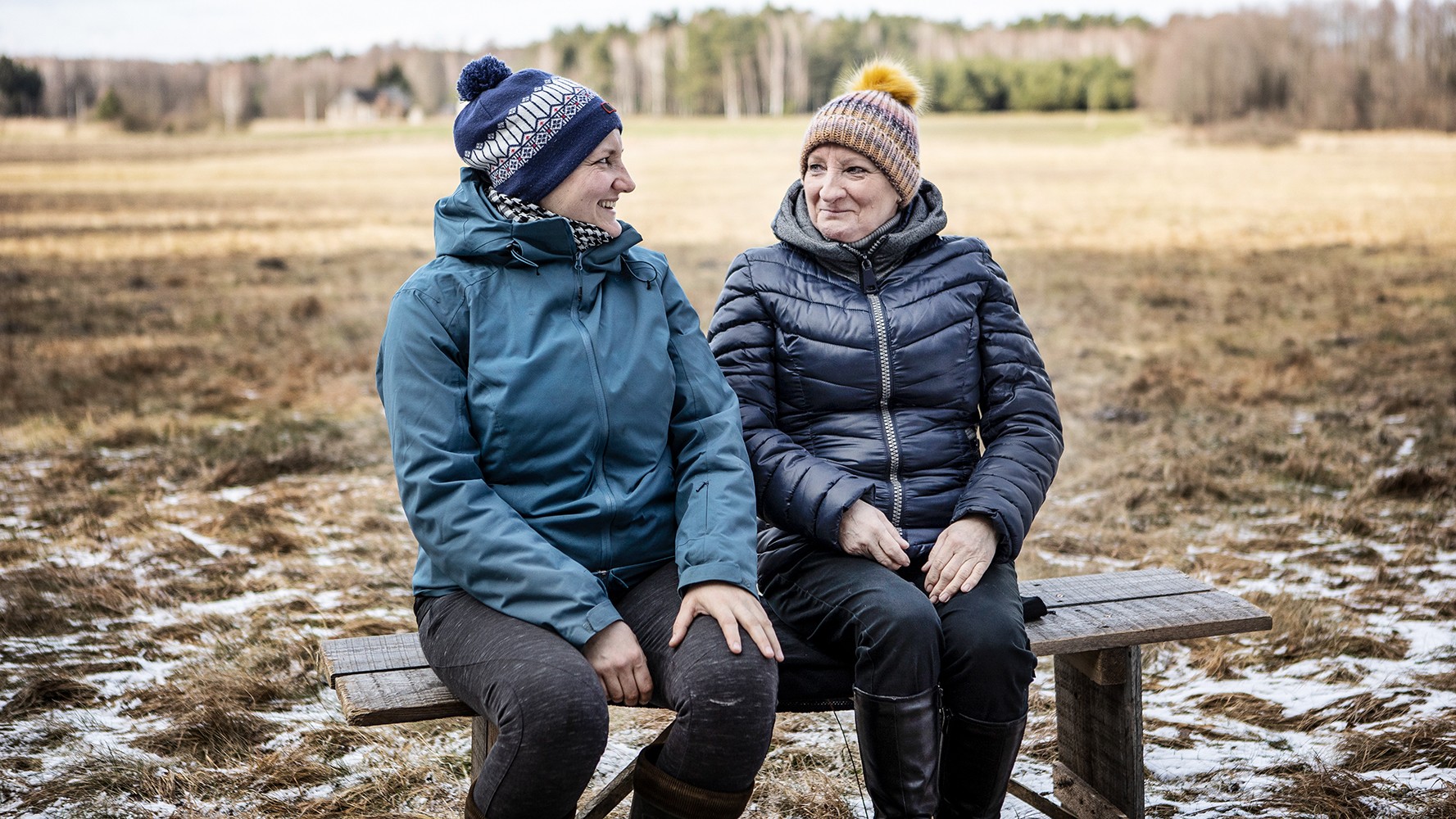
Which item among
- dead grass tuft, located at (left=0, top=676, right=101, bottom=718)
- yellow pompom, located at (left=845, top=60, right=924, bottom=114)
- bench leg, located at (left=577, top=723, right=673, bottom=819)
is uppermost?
yellow pompom, located at (left=845, top=60, right=924, bottom=114)

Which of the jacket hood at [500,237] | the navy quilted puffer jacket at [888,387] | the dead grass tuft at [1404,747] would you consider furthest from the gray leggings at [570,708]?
the dead grass tuft at [1404,747]

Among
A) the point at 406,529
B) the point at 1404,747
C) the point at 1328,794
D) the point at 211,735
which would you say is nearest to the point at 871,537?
the point at 1328,794

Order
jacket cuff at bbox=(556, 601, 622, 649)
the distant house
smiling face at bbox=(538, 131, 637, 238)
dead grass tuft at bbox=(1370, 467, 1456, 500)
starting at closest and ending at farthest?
jacket cuff at bbox=(556, 601, 622, 649) < smiling face at bbox=(538, 131, 637, 238) < dead grass tuft at bbox=(1370, 467, 1456, 500) < the distant house

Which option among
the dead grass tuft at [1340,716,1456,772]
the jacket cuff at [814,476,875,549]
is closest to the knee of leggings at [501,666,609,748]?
the jacket cuff at [814,476,875,549]

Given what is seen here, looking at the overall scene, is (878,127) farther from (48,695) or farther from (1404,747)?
(48,695)

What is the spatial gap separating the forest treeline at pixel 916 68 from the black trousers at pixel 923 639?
14.8m

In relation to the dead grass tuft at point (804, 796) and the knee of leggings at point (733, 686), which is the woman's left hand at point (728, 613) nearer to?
the knee of leggings at point (733, 686)

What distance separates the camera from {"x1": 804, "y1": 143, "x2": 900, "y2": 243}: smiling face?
2.79 metres

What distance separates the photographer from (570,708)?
2.00 meters

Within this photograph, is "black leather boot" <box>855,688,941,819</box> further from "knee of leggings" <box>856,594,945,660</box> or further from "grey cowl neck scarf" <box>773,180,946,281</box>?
"grey cowl neck scarf" <box>773,180,946,281</box>

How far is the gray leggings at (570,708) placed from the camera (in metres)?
1.99

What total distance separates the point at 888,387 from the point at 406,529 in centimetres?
313

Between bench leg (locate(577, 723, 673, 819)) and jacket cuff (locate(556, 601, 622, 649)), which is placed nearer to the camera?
jacket cuff (locate(556, 601, 622, 649))

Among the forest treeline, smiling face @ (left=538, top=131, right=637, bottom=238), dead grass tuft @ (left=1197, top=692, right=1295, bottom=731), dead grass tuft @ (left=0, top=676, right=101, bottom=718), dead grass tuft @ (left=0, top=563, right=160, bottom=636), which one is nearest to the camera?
smiling face @ (left=538, top=131, right=637, bottom=238)
